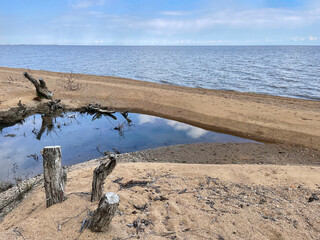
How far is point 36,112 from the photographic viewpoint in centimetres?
1413

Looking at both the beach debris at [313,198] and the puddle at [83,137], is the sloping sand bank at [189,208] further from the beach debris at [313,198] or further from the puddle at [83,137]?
the puddle at [83,137]

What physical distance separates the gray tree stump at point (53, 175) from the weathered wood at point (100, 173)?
0.55 meters

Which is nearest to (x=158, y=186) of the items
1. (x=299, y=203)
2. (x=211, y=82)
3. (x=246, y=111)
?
(x=299, y=203)

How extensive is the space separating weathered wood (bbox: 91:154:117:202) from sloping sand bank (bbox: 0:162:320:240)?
0.73ft

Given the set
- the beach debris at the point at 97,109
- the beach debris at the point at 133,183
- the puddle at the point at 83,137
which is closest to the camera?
the beach debris at the point at 133,183

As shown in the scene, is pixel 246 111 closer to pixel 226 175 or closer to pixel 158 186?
pixel 226 175

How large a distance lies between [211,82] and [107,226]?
25507mm

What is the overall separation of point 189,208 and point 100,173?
1.91 meters

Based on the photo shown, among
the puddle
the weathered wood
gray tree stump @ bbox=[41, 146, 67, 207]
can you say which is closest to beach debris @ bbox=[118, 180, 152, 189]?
the weathered wood

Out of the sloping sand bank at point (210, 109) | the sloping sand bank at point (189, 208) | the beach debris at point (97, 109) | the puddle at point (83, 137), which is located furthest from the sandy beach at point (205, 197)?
the beach debris at point (97, 109)

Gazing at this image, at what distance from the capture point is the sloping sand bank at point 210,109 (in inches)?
442

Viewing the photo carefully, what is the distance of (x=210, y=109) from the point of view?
14156 mm

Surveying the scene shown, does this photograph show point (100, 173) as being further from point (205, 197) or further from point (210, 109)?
point (210, 109)

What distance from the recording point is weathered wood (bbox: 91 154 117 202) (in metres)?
3.92
